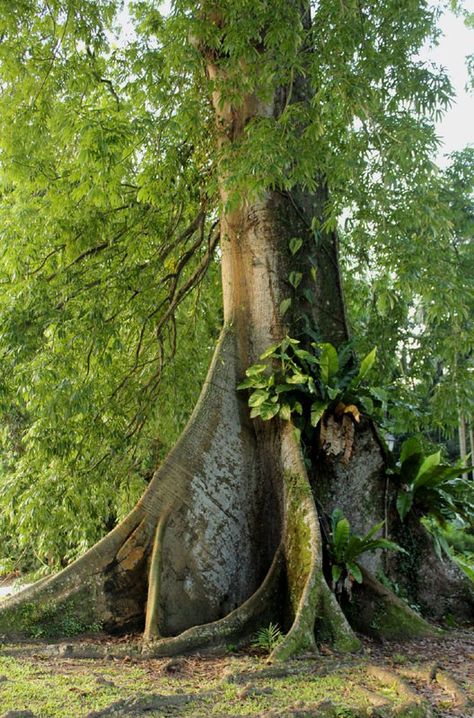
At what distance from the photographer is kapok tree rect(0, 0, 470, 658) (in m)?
5.59

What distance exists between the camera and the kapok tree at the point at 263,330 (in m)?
5.59

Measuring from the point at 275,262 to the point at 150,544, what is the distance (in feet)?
10.3

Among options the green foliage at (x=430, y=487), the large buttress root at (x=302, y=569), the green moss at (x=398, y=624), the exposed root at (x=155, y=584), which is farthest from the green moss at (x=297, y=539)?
the green foliage at (x=430, y=487)

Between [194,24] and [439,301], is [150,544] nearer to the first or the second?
[439,301]

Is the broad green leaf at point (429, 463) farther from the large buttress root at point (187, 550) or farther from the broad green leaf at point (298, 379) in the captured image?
the large buttress root at point (187, 550)

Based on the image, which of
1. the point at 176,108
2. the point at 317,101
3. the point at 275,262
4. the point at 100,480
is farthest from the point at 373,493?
the point at 176,108

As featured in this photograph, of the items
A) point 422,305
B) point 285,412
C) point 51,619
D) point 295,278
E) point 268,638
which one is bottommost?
point 268,638

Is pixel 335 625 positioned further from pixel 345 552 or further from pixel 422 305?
pixel 422 305

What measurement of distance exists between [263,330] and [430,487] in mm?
2324

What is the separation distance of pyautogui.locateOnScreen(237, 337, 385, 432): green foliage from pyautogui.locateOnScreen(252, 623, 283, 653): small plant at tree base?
1870mm

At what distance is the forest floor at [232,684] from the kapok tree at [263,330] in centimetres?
30

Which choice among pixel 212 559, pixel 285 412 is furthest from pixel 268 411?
pixel 212 559

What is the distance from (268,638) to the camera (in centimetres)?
525

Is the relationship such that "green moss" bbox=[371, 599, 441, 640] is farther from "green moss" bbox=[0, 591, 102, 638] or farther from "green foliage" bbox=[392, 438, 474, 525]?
"green moss" bbox=[0, 591, 102, 638]
